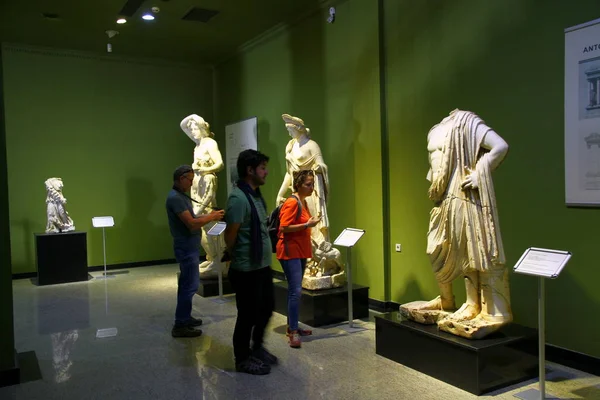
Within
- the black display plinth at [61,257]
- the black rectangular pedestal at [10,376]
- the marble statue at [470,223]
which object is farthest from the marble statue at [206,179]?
the marble statue at [470,223]

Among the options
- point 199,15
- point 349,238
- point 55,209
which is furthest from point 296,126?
point 55,209

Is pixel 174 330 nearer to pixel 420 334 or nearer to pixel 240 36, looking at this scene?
pixel 420 334

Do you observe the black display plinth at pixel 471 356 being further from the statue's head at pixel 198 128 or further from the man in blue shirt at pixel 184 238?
the statue's head at pixel 198 128

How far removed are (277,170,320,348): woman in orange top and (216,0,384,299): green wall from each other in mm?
1550

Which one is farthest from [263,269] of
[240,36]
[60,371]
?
[240,36]

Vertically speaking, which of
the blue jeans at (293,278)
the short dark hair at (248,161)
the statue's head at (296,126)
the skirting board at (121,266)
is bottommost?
the skirting board at (121,266)

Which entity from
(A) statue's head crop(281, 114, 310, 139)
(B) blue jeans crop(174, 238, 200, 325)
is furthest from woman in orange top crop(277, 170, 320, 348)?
(A) statue's head crop(281, 114, 310, 139)

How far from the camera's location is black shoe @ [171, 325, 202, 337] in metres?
4.67

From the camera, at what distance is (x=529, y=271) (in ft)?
9.48

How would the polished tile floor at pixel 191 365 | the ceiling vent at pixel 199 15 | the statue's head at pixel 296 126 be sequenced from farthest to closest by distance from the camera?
the ceiling vent at pixel 199 15 → the statue's head at pixel 296 126 → the polished tile floor at pixel 191 365

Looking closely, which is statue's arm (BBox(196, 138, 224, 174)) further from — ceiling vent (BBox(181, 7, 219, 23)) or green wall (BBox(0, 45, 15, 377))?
green wall (BBox(0, 45, 15, 377))

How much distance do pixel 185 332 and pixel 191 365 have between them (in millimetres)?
791

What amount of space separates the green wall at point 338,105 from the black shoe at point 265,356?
6.75ft

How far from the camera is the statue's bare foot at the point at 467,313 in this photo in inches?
139
